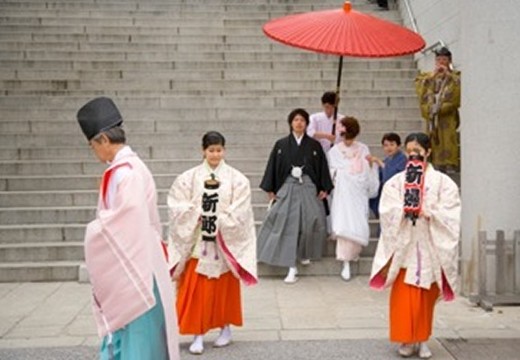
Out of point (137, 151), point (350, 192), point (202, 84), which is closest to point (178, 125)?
point (137, 151)

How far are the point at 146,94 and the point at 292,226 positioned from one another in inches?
195

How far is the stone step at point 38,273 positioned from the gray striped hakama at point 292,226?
2.28 m

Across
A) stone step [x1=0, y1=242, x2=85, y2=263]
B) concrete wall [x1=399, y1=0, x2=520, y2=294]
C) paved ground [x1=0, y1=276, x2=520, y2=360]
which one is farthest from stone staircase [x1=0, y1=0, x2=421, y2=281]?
concrete wall [x1=399, y1=0, x2=520, y2=294]

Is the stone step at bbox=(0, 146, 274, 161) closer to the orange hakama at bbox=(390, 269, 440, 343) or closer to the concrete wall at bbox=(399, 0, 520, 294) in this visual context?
the concrete wall at bbox=(399, 0, 520, 294)

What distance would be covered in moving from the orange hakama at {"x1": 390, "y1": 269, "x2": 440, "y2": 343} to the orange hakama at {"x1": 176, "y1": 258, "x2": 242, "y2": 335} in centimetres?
132

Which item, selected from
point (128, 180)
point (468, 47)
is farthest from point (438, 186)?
point (128, 180)

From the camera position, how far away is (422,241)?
5172 mm

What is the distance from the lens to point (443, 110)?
8.23 meters

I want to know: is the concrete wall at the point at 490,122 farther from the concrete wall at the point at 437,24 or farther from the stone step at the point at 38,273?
the stone step at the point at 38,273

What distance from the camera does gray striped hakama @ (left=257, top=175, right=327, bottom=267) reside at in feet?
24.6

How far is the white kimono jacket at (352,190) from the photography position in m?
7.59

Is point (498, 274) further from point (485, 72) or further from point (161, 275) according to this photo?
point (161, 275)

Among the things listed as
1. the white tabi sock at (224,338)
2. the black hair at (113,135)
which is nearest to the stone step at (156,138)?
the white tabi sock at (224,338)

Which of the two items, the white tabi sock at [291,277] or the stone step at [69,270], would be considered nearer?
the white tabi sock at [291,277]
